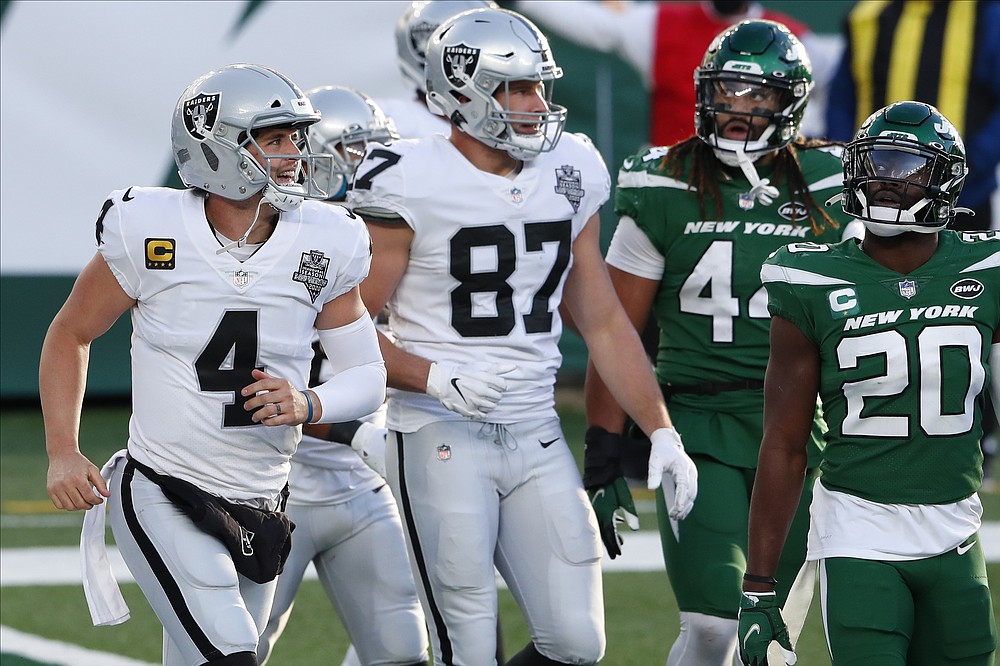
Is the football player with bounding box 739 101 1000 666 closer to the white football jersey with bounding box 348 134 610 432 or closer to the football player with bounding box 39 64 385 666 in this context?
the white football jersey with bounding box 348 134 610 432

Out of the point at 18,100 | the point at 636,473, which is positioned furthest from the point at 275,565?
the point at 18,100

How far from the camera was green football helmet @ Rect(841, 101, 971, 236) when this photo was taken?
309 centimetres

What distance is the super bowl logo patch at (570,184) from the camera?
388cm

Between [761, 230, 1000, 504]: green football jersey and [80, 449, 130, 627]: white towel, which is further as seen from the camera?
[80, 449, 130, 627]: white towel

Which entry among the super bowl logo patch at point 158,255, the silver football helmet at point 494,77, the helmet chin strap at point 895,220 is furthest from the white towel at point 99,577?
the helmet chin strap at point 895,220

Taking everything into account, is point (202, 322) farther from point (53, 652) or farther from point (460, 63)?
point (53, 652)

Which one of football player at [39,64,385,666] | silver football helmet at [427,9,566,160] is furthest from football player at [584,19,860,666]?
football player at [39,64,385,666]

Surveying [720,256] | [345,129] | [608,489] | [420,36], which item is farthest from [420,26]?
[608,489]

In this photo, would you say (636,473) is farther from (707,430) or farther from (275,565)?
(275,565)

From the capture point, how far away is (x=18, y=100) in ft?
28.4

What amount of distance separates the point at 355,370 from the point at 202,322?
1.23ft

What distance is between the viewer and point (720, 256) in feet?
13.1

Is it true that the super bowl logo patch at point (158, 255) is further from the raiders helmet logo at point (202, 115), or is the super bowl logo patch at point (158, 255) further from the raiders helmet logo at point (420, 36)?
the raiders helmet logo at point (420, 36)

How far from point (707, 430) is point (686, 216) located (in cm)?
57
